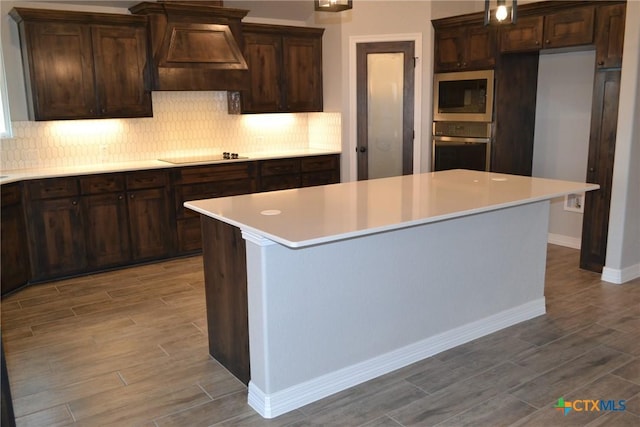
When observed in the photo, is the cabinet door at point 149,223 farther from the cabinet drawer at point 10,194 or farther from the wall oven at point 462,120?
the wall oven at point 462,120

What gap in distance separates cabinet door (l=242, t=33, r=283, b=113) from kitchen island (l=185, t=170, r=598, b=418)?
2.58 meters

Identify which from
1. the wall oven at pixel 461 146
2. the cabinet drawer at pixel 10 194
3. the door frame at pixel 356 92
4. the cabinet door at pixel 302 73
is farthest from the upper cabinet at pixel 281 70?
the cabinet drawer at pixel 10 194

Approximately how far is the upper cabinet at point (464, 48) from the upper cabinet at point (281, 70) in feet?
4.64

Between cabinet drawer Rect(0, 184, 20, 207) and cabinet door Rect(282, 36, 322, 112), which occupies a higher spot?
cabinet door Rect(282, 36, 322, 112)

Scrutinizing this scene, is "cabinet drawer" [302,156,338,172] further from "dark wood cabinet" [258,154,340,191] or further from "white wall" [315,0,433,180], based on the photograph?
"white wall" [315,0,433,180]

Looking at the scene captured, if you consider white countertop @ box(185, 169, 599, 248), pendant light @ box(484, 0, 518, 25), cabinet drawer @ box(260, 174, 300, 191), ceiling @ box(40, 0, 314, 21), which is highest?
ceiling @ box(40, 0, 314, 21)

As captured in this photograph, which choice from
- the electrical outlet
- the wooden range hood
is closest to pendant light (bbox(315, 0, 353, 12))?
the wooden range hood

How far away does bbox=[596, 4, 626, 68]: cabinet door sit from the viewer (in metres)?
4.38

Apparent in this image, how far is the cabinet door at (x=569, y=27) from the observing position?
4.59m

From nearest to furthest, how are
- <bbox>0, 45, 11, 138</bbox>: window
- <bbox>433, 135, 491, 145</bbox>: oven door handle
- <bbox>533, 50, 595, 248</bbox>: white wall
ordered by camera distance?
<bbox>0, 45, 11, 138</bbox>: window, <bbox>533, 50, 595, 248</bbox>: white wall, <bbox>433, 135, 491, 145</bbox>: oven door handle

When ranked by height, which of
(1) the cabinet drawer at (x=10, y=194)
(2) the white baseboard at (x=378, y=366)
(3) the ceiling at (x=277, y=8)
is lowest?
(2) the white baseboard at (x=378, y=366)

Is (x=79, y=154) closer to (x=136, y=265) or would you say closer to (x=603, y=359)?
(x=136, y=265)

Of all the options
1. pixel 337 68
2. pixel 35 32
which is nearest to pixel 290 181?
pixel 337 68

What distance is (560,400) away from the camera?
2846 mm
